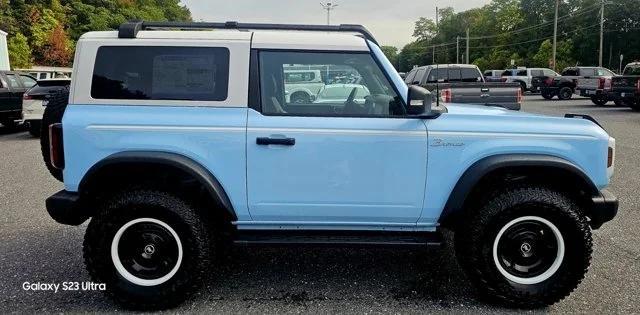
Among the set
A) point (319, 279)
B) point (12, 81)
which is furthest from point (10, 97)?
point (319, 279)

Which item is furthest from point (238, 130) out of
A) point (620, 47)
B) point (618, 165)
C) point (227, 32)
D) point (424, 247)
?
point (620, 47)

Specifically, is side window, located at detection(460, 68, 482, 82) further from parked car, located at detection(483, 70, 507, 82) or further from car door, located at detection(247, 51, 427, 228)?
car door, located at detection(247, 51, 427, 228)

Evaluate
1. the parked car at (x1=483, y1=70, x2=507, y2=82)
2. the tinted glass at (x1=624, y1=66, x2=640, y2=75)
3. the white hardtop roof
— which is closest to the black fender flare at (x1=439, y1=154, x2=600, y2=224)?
the white hardtop roof

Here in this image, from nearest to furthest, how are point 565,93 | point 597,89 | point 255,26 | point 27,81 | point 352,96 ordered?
point 352,96 < point 255,26 < point 27,81 < point 597,89 < point 565,93

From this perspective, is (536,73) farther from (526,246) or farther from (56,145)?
(56,145)

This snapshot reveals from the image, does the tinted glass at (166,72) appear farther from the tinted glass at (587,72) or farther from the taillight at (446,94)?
the tinted glass at (587,72)

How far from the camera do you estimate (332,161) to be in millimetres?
3340

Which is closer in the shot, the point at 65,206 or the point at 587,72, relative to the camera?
the point at 65,206

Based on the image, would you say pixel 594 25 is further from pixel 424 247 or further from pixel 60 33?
pixel 424 247

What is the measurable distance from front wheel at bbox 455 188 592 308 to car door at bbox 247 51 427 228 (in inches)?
19.0

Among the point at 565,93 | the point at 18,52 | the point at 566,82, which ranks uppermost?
the point at 18,52

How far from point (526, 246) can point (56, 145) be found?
10.8 feet

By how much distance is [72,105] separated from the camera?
132 inches

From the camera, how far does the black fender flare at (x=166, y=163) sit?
3248 millimetres
